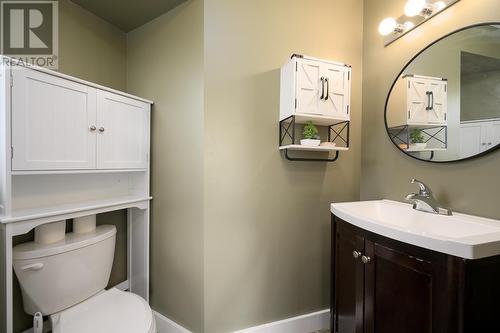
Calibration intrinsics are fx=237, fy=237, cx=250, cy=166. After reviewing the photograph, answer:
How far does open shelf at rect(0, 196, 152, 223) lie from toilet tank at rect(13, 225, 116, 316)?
7.5 inches

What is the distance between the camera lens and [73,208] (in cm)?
129

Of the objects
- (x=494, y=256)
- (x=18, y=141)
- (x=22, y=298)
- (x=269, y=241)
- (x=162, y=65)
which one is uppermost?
(x=162, y=65)

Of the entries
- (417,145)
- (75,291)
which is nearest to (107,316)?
(75,291)

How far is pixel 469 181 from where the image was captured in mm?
1168

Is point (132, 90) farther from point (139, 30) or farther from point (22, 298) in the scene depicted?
point (22, 298)

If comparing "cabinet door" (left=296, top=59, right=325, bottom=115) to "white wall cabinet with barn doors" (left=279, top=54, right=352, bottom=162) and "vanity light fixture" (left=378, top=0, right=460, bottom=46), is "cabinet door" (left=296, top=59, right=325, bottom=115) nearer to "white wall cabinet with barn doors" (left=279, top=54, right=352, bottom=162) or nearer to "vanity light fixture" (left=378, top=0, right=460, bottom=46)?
"white wall cabinet with barn doors" (left=279, top=54, right=352, bottom=162)

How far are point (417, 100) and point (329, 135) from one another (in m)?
0.55

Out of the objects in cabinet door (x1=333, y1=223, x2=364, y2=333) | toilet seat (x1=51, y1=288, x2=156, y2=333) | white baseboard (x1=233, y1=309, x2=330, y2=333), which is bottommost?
white baseboard (x1=233, y1=309, x2=330, y2=333)

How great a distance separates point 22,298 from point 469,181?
2.45 metres

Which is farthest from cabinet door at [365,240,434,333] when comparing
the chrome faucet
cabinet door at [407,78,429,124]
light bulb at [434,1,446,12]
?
light bulb at [434,1,446,12]

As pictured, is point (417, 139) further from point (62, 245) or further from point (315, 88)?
point (62, 245)

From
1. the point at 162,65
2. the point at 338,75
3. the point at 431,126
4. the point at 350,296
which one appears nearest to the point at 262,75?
the point at 338,75

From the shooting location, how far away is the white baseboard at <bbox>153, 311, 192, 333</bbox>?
154cm

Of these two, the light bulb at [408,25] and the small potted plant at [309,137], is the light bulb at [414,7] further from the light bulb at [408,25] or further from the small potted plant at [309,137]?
the small potted plant at [309,137]
